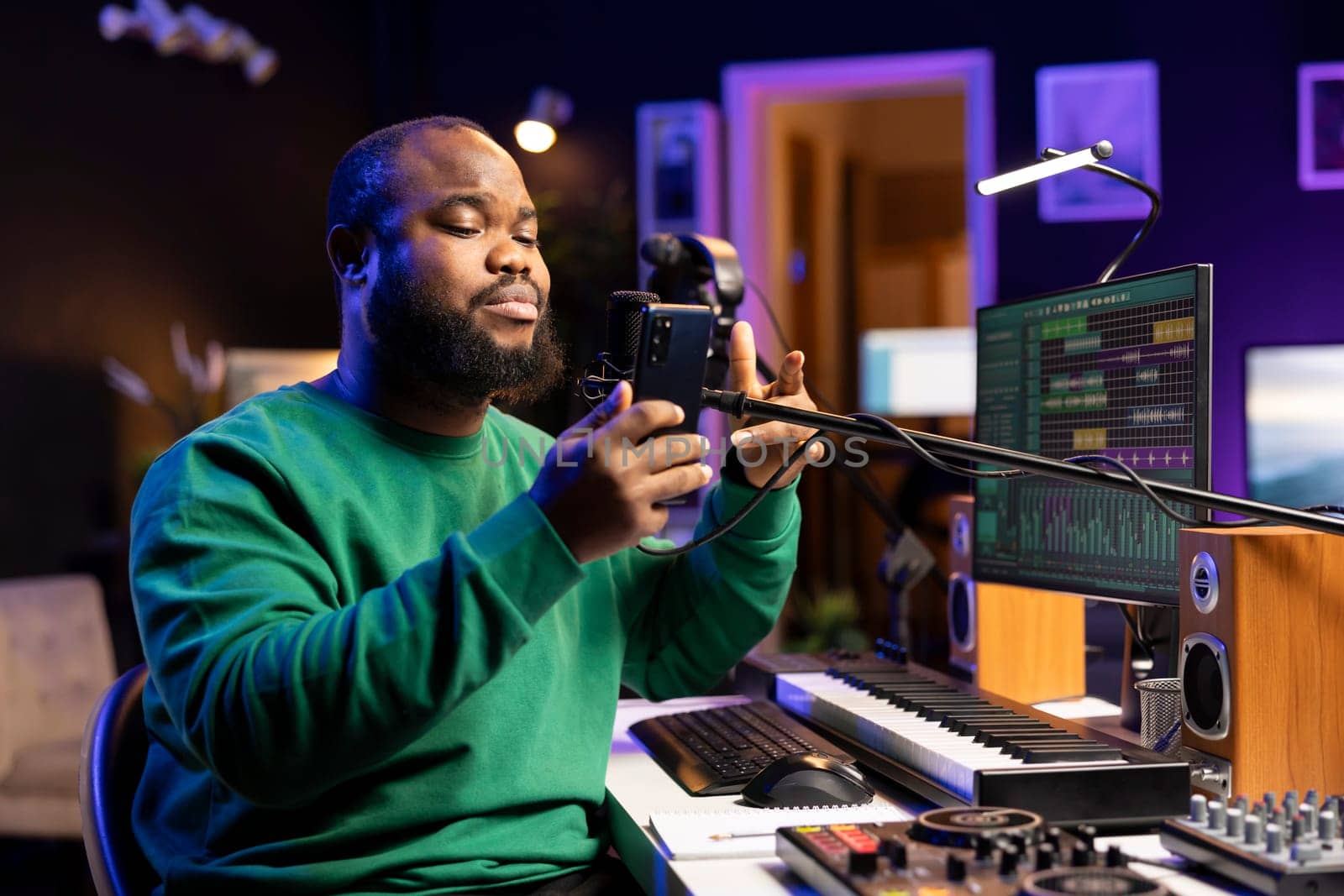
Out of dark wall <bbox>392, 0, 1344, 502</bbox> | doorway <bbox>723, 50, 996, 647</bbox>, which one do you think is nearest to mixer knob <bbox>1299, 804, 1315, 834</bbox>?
doorway <bbox>723, 50, 996, 647</bbox>

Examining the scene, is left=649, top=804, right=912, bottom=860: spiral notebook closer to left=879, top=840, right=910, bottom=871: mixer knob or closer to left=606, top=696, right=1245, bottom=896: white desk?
left=606, top=696, right=1245, bottom=896: white desk

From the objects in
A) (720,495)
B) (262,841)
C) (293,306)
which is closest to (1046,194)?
(293,306)

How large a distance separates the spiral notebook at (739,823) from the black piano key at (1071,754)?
13cm

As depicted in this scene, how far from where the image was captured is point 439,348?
1335 mm

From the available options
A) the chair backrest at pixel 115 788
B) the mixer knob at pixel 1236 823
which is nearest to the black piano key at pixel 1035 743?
the mixer knob at pixel 1236 823

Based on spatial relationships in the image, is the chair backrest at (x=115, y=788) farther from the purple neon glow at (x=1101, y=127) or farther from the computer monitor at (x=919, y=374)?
the computer monitor at (x=919, y=374)

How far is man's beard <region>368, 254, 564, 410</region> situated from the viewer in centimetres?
134

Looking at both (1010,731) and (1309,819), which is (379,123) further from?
(1309,819)

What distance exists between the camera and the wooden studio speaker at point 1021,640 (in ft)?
5.92

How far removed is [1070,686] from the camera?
184 cm

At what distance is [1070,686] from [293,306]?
3982 millimetres

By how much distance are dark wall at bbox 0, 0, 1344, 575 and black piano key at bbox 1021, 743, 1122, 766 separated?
3.51m

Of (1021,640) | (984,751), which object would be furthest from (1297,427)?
(984,751)

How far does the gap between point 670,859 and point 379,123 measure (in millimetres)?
4810
